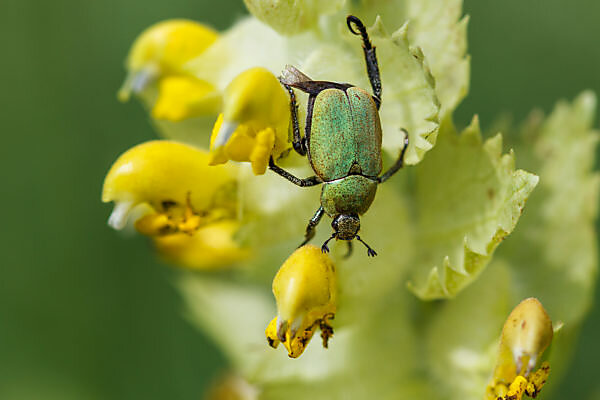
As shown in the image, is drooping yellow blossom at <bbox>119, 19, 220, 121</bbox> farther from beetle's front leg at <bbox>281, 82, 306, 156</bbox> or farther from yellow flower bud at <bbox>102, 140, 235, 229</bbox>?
beetle's front leg at <bbox>281, 82, 306, 156</bbox>

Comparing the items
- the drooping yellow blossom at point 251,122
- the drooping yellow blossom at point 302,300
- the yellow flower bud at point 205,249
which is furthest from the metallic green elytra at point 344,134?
the yellow flower bud at point 205,249

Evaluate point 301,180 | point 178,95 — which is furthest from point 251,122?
point 178,95

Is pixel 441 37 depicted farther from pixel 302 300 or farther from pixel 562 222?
pixel 302 300

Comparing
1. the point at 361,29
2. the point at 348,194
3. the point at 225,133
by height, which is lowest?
the point at 225,133

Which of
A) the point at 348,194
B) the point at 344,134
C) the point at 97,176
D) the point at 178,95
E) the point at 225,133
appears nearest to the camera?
the point at 225,133

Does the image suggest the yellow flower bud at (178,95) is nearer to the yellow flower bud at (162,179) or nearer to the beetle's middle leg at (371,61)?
the yellow flower bud at (162,179)

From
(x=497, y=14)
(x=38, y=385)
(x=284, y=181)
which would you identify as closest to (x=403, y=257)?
(x=284, y=181)

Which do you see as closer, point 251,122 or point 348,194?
point 251,122
